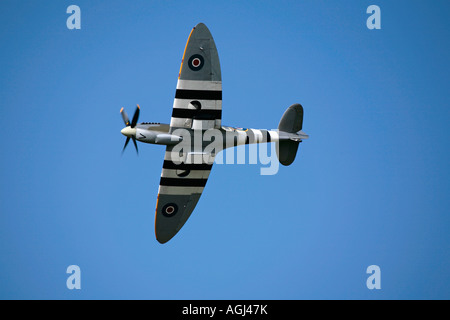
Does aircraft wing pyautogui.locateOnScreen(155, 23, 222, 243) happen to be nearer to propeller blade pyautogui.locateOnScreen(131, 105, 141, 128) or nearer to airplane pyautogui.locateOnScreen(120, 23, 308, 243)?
airplane pyautogui.locateOnScreen(120, 23, 308, 243)

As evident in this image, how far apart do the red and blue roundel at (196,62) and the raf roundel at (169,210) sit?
4.96 meters

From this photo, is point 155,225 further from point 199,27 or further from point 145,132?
point 199,27

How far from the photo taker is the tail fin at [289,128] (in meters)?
22.0

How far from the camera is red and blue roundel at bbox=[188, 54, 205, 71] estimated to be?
20.1 metres

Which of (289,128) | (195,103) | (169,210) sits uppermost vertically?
(195,103)

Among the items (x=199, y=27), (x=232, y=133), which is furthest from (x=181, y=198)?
(x=199, y=27)

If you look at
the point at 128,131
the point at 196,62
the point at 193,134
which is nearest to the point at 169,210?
the point at 193,134

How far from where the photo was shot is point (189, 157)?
68.5 ft

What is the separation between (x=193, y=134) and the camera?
66.9 ft

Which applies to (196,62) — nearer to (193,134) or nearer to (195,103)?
(195,103)

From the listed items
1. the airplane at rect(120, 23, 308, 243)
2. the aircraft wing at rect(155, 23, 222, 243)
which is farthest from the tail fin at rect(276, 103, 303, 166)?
the aircraft wing at rect(155, 23, 222, 243)

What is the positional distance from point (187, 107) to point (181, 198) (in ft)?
11.4

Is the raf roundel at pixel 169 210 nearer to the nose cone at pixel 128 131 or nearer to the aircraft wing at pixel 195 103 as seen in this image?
the aircraft wing at pixel 195 103

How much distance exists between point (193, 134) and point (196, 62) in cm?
238
